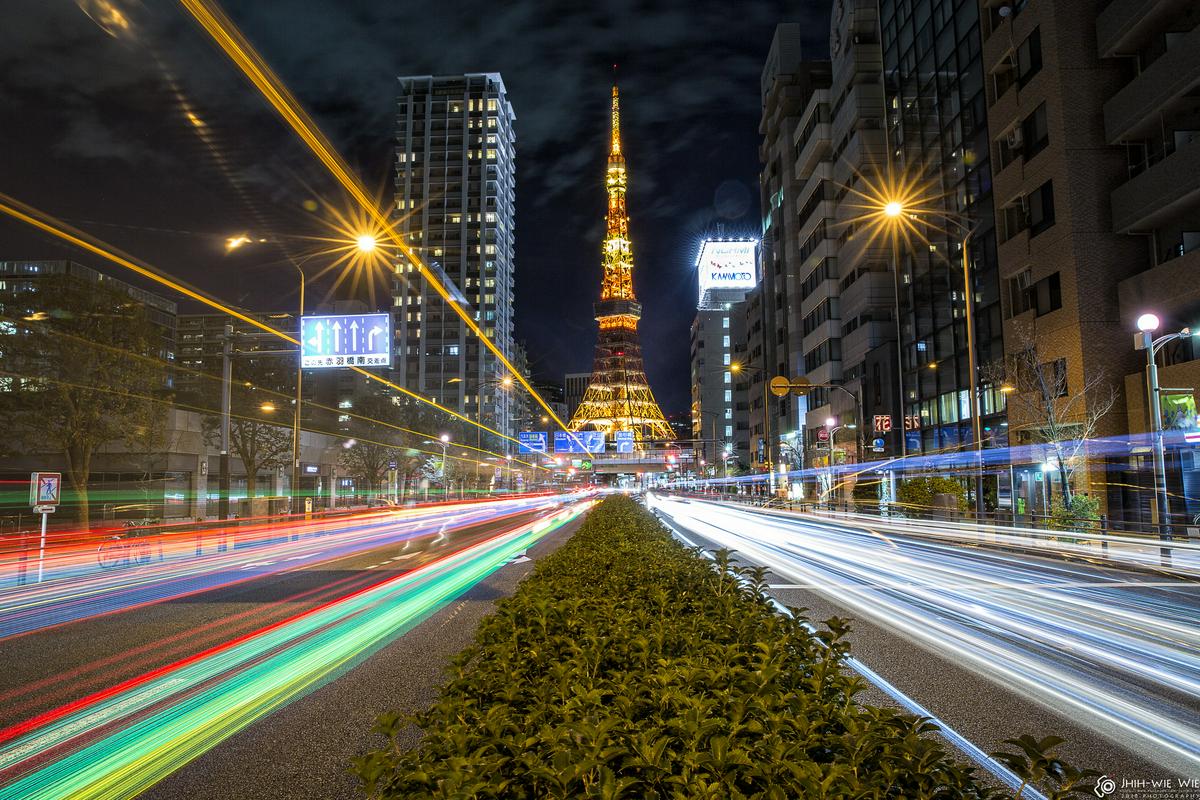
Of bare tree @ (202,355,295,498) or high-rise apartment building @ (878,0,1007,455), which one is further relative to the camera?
bare tree @ (202,355,295,498)

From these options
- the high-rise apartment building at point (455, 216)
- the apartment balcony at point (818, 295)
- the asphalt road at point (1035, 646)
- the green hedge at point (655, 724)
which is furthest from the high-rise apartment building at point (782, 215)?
the high-rise apartment building at point (455, 216)

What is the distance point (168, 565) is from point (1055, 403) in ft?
104

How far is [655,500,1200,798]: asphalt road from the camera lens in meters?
6.22

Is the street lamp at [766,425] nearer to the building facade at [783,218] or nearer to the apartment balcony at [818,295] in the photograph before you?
the building facade at [783,218]

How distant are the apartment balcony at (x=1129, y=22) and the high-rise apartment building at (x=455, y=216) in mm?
122877

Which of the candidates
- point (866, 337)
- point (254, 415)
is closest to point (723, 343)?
point (866, 337)

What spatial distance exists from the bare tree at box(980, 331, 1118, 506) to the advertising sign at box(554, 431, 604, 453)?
49.4m

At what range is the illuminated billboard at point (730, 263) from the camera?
136375 millimetres

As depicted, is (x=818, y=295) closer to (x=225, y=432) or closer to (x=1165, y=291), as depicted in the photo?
(x=1165, y=291)

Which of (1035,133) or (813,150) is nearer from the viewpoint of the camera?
(1035,133)

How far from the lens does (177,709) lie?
7.28 metres

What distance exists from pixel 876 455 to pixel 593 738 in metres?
53.9

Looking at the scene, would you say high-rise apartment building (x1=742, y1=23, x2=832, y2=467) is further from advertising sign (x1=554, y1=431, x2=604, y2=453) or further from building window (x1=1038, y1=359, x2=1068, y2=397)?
building window (x1=1038, y1=359, x2=1068, y2=397)

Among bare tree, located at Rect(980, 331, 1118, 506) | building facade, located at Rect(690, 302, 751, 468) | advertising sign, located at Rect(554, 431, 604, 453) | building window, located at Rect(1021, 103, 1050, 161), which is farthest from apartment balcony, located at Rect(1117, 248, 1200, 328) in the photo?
building facade, located at Rect(690, 302, 751, 468)
